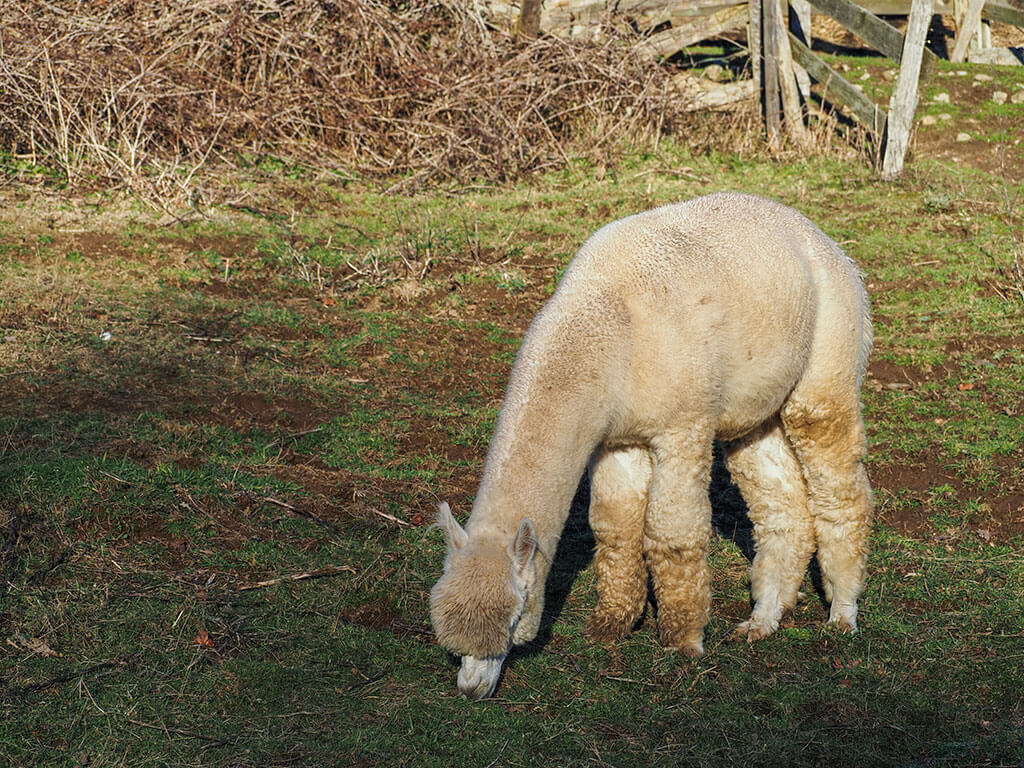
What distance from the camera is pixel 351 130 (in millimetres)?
13898

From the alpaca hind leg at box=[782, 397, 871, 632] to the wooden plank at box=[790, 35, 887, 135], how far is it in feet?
27.6

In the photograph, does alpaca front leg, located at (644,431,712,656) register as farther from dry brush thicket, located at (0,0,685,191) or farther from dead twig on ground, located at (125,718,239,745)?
dry brush thicket, located at (0,0,685,191)

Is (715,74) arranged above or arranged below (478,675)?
above

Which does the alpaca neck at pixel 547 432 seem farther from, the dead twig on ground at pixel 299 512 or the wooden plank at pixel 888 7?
the wooden plank at pixel 888 7

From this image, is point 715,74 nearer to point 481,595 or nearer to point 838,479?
point 838,479

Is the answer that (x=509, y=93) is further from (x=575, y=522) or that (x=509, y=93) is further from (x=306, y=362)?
(x=575, y=522)

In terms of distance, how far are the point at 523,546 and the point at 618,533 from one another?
1.18m

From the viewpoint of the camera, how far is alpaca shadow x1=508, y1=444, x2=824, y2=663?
611 cm

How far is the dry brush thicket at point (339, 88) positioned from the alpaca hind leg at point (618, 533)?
836 cm

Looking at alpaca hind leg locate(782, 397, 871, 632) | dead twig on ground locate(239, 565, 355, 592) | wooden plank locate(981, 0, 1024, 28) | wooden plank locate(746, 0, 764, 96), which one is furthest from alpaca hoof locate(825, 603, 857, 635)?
wooden plank locate(981, 0, 1024, 28)

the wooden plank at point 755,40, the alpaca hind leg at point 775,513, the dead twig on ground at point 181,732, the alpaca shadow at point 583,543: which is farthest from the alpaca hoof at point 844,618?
the wooden plank at point 755,40

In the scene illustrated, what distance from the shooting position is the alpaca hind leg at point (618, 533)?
5.84 metres

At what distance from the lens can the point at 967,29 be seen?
18.4 metres

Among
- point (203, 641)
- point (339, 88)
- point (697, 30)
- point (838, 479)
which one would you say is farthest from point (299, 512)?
point (697, 30)
